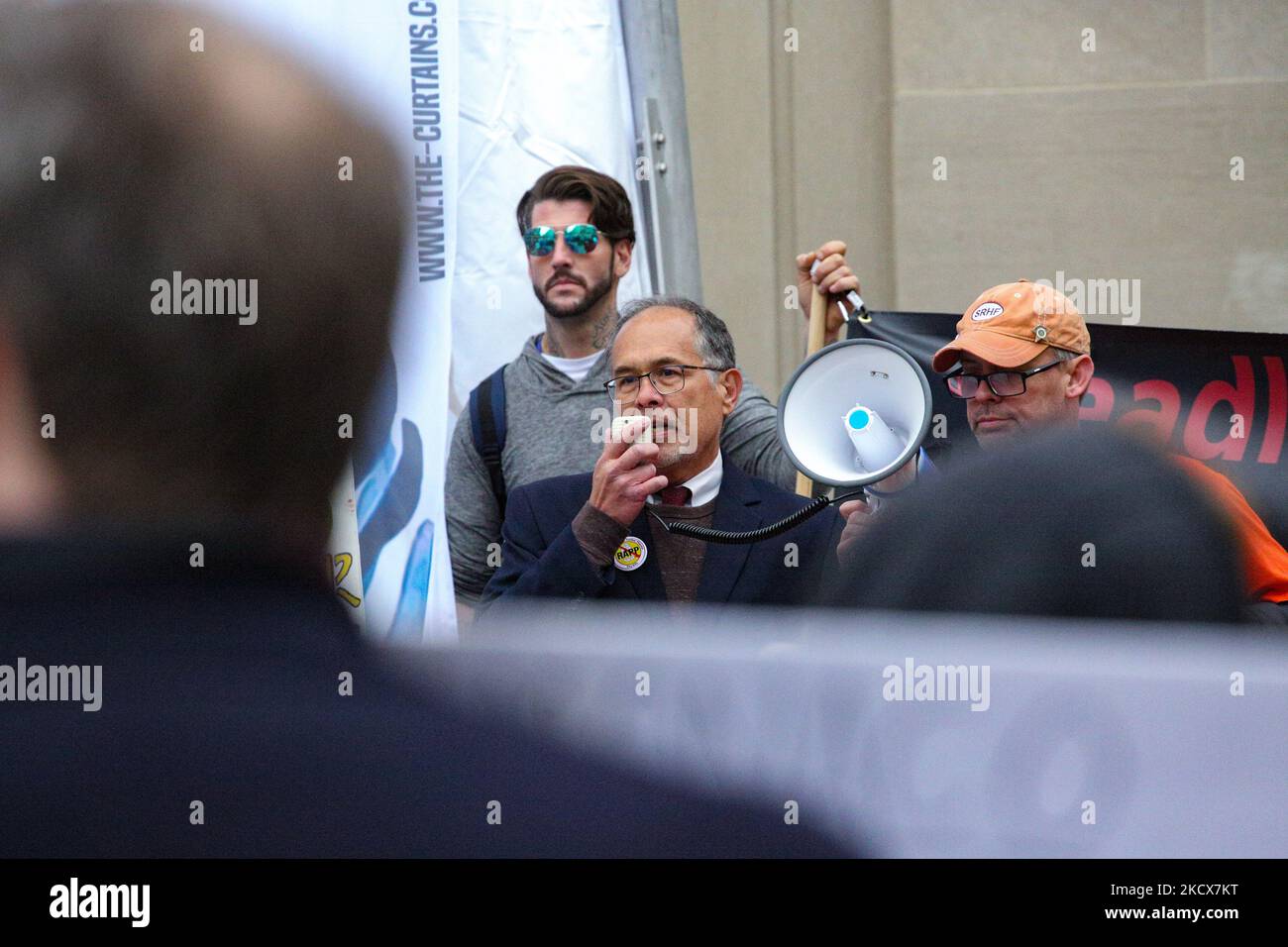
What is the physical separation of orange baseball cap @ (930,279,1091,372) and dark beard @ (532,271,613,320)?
85 centimetres

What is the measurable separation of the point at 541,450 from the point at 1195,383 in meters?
1.86

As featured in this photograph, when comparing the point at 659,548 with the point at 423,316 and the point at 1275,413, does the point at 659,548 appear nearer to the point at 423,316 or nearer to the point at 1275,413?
the point at 423,316

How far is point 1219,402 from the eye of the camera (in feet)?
13.7

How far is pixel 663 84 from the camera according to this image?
4.00 m

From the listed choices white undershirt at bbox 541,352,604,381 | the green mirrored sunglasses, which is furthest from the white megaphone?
the green mirrored sunglasses

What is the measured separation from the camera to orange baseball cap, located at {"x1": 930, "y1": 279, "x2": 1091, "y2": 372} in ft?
9.92

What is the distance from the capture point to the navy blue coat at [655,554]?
2445 mm

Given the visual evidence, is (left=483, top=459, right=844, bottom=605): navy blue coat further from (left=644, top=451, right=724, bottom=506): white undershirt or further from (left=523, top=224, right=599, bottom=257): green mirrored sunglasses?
(left=523, top=224, right=599, bottom=257): green mirrored sunglasses

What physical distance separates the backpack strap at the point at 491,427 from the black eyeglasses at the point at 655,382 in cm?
44

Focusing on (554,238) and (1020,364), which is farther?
(554,238)

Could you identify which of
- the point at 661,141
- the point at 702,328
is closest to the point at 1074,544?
the point at 702,328
